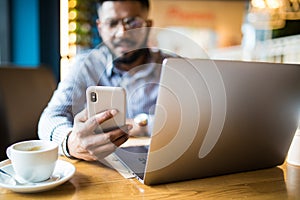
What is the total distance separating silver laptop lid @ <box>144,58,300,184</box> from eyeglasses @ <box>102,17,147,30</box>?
0.72 m

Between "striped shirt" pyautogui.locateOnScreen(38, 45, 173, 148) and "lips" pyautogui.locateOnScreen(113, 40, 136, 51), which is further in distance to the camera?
"lips" pyautogui.locateOnScreen(113, 40, 136, 51)

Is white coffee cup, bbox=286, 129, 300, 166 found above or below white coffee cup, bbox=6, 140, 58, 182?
below

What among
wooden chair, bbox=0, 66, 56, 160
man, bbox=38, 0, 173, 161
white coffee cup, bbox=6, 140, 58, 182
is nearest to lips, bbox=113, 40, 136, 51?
man, bbox=38, 0, 173, 161

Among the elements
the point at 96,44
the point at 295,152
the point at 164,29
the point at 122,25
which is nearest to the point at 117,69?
the point at 122,25

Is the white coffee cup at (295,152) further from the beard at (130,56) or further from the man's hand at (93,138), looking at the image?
the beard at (130,56)

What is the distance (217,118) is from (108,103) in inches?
8.1

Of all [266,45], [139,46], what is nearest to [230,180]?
[139,46]

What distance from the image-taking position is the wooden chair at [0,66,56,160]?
3.85 feet

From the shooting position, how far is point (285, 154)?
27.4 inches

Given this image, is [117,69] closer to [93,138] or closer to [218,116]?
[93,138]

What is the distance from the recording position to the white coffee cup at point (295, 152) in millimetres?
721

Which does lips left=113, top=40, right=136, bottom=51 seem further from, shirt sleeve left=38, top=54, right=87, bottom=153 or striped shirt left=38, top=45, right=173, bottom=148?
shirt sleeve left=38, top=54, right=87, bottom=153

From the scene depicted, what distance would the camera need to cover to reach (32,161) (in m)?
0.51

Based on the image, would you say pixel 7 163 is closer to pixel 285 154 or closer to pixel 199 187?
pixel 199 187
